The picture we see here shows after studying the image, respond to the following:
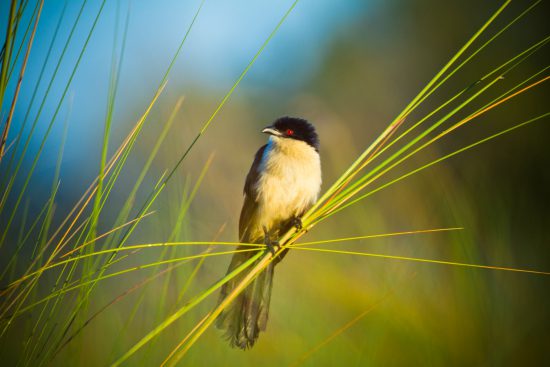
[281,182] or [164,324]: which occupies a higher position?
[281,182]

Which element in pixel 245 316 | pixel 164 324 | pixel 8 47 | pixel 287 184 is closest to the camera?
pixel 8 47

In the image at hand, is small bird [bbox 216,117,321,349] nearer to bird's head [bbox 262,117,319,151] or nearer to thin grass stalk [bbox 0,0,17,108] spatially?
bird's head [bbox 262,117,319,151]

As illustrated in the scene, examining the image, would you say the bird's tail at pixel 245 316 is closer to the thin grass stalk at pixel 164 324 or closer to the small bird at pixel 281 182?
the small bird at pixel 281 182

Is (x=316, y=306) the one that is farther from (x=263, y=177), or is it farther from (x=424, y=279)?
(x=263, y=177)

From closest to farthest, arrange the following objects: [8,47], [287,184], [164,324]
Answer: [8,47] → [164,324] → [287,184]

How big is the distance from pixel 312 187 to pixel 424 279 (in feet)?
3.59

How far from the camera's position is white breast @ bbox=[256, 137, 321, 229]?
2820mm

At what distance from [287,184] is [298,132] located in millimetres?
479

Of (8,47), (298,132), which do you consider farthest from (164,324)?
(298,132)

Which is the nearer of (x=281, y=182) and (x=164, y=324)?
(x=164, y=324)

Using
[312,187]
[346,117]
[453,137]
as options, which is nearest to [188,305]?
[312,187]

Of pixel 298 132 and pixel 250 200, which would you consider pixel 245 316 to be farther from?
pixel 298 132

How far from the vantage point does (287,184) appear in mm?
2826

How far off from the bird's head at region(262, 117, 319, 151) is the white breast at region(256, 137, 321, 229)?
0.11m
